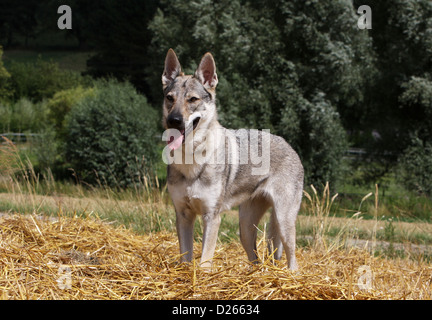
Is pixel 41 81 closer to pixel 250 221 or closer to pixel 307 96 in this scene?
pixel 307 96

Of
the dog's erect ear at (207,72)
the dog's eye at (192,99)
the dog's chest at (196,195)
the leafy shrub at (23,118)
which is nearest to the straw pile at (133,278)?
the dog's chest at (196,195)

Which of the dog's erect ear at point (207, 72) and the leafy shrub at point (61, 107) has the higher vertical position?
the dog's erect ear at point (207, 72)

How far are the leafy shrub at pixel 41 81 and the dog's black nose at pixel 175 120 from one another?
29.2 meters

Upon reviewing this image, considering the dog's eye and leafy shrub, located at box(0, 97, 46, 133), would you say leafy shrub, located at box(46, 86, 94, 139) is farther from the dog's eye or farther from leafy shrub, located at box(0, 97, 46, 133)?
the dog's eye

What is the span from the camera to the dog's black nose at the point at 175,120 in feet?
14.3

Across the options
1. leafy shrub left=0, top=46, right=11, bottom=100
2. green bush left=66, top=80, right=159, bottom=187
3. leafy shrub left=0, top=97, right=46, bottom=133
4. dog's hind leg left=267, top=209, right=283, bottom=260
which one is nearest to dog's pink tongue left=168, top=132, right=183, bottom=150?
dog's hind leg left=267, top=209, right=283, bottom=260

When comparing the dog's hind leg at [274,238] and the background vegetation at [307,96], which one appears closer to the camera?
the dog's hind leg at [274,238]

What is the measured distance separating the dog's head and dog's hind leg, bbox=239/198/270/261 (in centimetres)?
107

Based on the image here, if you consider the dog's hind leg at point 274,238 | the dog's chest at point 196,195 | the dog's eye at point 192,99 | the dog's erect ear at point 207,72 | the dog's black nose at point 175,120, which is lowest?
the dog's hind leg at point 274,238

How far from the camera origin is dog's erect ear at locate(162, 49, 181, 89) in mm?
4781

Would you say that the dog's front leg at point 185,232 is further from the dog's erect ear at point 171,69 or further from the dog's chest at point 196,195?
the dog's erect ear at point 171,69

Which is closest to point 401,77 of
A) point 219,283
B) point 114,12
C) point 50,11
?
point 219,283

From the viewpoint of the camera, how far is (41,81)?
109 feet
